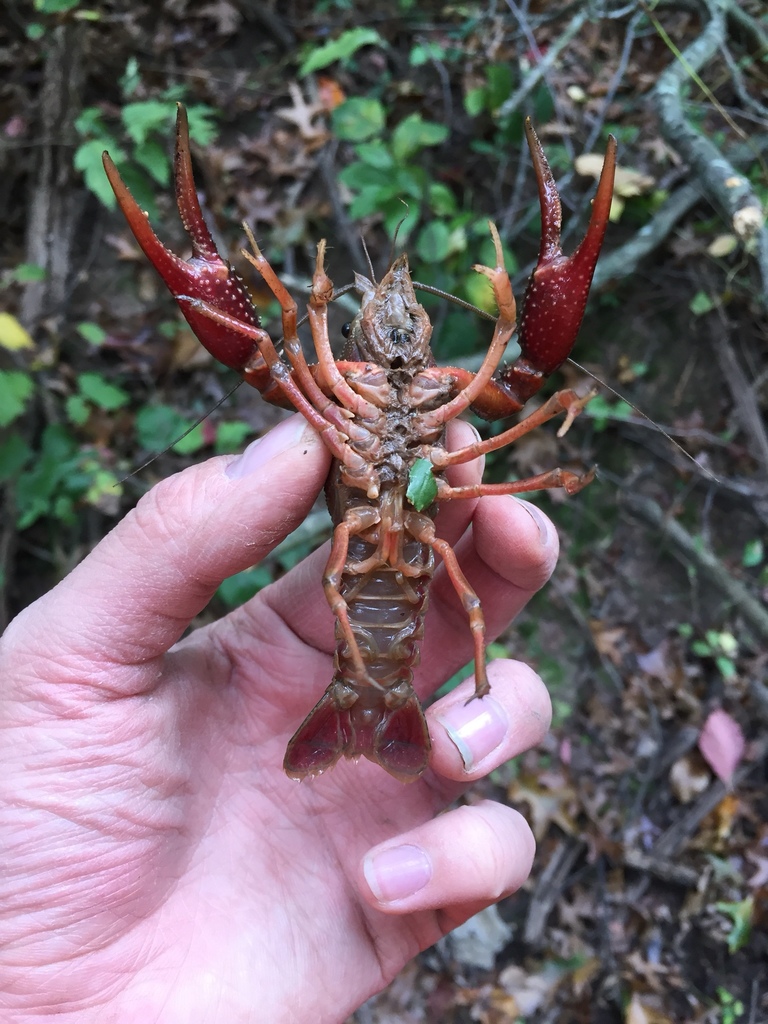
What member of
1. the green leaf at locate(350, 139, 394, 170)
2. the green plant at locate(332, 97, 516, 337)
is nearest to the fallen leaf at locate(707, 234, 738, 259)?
the green plant at locate(332, 97, 516, 337)

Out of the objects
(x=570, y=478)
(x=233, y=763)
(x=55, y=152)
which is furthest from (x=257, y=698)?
(x=55, y=152)

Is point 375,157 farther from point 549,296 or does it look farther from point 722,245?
point 549,296

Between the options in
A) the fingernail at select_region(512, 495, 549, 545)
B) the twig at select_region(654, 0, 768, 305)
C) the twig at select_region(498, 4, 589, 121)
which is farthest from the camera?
the twig at select_region(498, 4, 589, 121)

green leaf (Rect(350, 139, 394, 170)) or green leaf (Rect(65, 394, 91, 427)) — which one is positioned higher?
green leaf (Rect(350, 139, 394, 170))

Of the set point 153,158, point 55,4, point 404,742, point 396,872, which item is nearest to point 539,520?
point 404,742

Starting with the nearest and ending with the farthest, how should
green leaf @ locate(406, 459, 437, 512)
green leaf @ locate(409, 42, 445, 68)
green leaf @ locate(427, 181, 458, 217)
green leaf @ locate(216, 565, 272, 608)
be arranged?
green leaf @ locate(406, 459, 437, 512), green leaf @ locate(216, 565, 272, 608), green leaf @ locate(427, 181, 458, 217), green leaf @ locate(409, 42, 445, 68)

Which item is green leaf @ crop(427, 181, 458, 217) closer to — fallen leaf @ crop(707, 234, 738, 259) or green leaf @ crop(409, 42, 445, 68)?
green leaf @ crop(409, 42, 445, 68)

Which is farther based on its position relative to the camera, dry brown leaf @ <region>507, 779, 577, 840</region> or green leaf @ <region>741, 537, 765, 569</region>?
green leaf @ <region>741, 537, 765, 569</region>

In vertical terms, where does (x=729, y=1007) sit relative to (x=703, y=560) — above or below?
below

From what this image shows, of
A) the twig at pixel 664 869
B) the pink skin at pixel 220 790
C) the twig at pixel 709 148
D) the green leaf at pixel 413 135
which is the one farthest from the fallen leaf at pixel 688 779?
the green leaf at pixel 413 135
